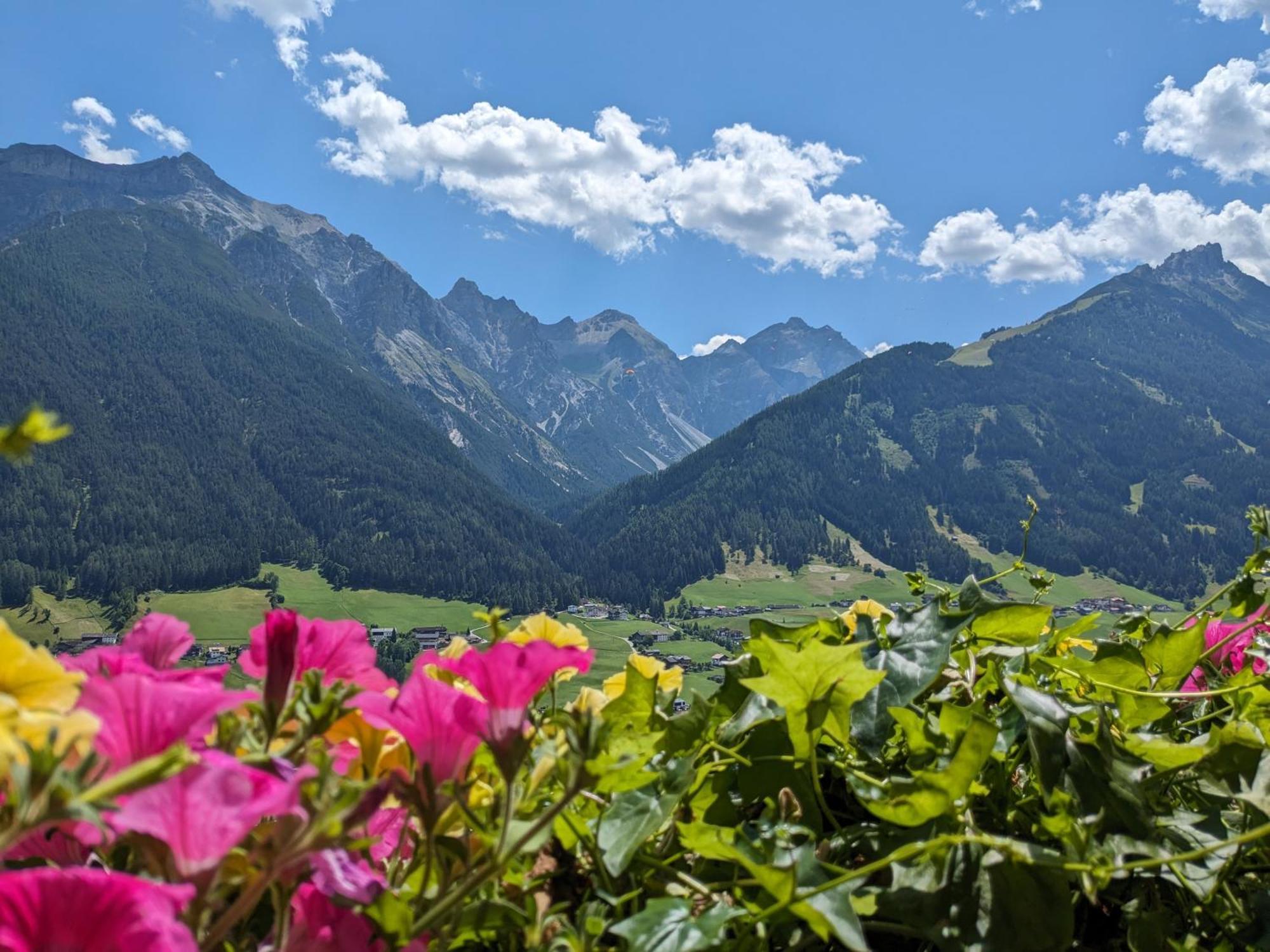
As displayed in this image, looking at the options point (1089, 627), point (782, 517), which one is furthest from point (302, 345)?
point (1089, 627)

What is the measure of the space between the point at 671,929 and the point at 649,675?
378mm

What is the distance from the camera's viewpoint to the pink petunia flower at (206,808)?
0.40m

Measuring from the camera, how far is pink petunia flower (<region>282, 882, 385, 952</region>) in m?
0.52

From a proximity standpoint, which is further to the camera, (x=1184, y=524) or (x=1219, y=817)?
(x=1184, y=524)

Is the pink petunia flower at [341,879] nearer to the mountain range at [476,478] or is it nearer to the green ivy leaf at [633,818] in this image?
the green ivy leaf at [633,818]

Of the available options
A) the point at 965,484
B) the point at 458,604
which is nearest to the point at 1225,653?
the point at 458,604

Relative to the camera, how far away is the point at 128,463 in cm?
14775

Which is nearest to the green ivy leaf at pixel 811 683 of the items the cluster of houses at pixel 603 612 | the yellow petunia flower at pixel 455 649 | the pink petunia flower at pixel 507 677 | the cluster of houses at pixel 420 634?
the pink petunia flower at pixel 507 677

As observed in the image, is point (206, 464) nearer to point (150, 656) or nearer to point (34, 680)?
point (150, 656)

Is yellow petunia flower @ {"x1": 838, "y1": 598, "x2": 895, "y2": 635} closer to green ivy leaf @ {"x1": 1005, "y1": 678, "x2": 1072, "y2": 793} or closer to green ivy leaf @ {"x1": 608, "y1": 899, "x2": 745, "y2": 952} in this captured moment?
green ivy leaf @ {"x1": 1005, "y1": 678, "x2": 1072, "y2": 793}

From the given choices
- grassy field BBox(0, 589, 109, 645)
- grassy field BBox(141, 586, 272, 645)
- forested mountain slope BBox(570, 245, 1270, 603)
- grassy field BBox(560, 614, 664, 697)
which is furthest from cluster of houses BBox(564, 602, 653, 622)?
grassy field BBox(0, 589, 109, 645)

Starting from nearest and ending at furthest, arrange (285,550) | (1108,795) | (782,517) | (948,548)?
(1108,795), (285,550), (948,548), (782,517)

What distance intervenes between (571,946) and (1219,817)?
0.67 meters

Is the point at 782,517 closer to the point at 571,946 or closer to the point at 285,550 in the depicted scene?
the point at 285,550
